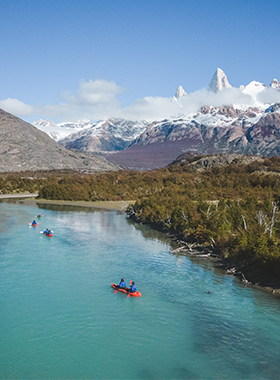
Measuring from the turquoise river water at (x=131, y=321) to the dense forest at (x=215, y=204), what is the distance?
4.58 meters

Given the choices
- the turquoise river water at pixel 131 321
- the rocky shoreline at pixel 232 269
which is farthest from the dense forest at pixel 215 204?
the turquoise river water at pixel 131 321

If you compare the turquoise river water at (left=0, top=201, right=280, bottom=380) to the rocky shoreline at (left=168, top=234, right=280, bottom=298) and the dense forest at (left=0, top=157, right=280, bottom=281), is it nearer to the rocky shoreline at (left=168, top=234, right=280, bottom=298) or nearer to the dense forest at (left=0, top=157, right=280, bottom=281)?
the rocky shoreline at (left=168, top=234, right=280, bottom=298)

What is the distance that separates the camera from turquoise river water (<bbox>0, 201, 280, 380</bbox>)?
73.3ft

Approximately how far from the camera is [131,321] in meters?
28.7

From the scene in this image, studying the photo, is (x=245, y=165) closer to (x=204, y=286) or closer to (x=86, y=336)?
(x=204, y=286)

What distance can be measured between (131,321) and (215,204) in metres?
43.8

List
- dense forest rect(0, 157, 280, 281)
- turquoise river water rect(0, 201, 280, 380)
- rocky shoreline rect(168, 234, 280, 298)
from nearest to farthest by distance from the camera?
turquoise river water rect(0, 201, 280, 380) → rocky shoreline rect(168, 234, 280, 298) → dense forest rect(0, 157, 280, 281)

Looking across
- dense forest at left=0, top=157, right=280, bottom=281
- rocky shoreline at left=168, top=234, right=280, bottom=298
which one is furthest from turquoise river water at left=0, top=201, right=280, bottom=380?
dense forest at left=0, top=157, right=280, bottom=281

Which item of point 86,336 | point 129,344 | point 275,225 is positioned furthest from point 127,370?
point 275,225

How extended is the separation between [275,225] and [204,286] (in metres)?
18.3

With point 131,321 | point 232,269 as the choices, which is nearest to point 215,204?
point 232,269

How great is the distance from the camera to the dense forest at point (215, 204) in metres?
41.4

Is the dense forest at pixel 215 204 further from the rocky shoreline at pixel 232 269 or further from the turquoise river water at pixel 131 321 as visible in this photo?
the turquoise river water at pixel 131 321

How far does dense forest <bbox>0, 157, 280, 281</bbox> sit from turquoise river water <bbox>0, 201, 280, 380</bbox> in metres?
4.58
